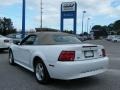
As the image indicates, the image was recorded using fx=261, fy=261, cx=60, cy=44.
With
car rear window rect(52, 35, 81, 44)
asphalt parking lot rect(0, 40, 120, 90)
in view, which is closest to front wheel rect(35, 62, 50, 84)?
asphalt parking lot rect(0, 40, 120, 90)

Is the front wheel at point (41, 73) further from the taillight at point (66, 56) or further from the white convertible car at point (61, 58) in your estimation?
the taillight at point (66, 56)

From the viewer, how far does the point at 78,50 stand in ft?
22.4

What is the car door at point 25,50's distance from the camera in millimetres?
8406

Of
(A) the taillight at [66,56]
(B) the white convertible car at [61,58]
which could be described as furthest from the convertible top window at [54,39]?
(A) the taillight at [66,56]

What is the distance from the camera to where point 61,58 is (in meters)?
6.70

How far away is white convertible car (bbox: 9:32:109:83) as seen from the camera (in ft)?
21.8

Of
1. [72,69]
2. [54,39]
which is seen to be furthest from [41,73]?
[72,69]

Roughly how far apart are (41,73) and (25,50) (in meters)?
1.50

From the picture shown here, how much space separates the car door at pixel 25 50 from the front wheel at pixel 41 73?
724 mm

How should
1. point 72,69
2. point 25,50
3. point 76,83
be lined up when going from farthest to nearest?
1. point 25,50
2. point 76,83
3. point 72,69

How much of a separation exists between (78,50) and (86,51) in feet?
1.04

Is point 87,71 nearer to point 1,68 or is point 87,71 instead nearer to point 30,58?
point 30,58

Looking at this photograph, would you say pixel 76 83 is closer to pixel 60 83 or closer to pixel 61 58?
pixel 60 83

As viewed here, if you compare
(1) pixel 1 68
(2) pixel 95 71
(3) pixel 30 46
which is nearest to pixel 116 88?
(2) pixel 95 71
